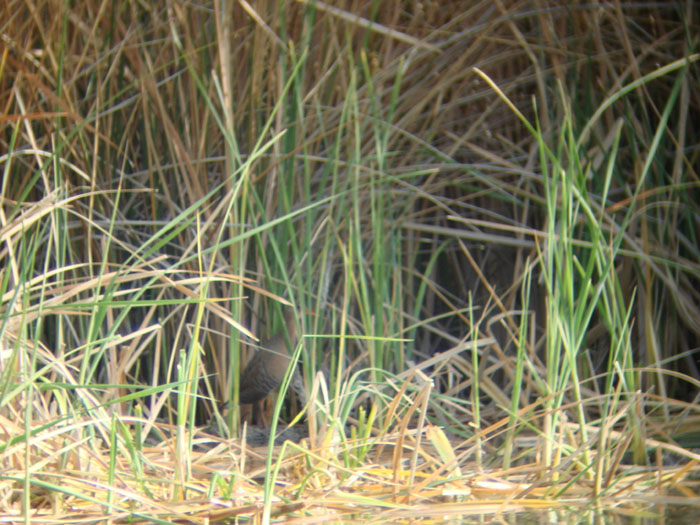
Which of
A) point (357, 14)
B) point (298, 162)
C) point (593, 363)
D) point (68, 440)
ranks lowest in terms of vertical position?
point (593, 363)

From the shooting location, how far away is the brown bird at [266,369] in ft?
4.15

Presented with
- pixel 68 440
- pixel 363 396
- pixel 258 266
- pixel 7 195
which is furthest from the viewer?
pixel 7 195

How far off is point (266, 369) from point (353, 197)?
0.32m

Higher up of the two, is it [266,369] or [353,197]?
[353,197]

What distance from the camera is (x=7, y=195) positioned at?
4.80 feet

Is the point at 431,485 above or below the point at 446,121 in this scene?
below

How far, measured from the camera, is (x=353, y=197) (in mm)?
1180

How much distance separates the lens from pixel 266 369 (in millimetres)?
A: 1275

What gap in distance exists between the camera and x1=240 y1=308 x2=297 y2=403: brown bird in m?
1.27

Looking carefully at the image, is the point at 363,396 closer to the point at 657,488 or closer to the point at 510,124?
the point at 657,488

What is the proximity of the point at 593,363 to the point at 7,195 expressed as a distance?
1.10 meters

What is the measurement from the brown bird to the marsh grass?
4cm

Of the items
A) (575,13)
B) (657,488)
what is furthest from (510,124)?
(657,488)

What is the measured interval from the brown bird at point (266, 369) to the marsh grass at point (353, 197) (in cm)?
4
